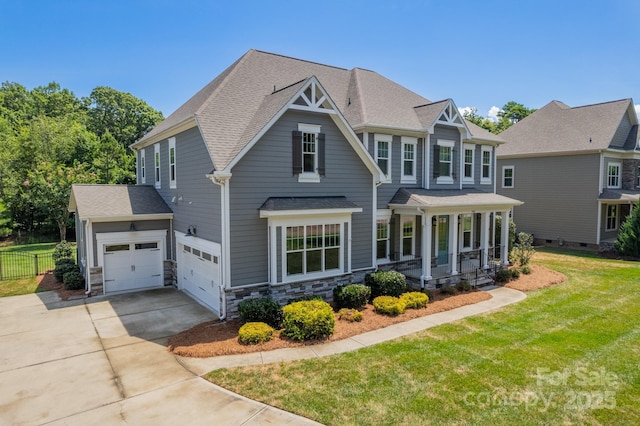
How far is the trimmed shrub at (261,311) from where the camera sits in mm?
11148

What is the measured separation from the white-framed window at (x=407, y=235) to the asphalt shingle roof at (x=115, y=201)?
33.0 ft

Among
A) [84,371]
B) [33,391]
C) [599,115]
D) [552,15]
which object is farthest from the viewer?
[599,115]

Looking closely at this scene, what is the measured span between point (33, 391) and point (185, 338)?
11.4 feet

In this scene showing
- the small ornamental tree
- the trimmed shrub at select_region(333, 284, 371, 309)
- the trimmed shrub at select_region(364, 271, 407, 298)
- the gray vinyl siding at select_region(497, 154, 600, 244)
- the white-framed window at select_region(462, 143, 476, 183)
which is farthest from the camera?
the gray vinyl siding at select_region(497, 154, 600, 244)

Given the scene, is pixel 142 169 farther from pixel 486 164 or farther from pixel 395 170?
pixel 486 164

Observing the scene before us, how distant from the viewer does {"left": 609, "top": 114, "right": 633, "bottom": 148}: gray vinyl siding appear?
83.8 ft

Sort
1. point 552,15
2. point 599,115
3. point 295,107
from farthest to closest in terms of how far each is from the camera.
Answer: point 599,115 → point 552,15 → point 295,107

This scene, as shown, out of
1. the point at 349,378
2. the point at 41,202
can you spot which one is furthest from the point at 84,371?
the point at 41,202

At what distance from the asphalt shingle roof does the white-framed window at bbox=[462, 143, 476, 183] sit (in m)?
14.2

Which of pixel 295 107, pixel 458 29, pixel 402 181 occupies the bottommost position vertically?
pixel 402 181

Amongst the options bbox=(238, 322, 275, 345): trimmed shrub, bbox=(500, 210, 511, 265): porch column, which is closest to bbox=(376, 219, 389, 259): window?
bbox=(500, 210, 511, 265): porch column

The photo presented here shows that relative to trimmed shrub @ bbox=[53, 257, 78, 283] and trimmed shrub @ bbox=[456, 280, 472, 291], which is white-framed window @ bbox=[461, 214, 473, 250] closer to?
trimmed shrub @ bbox=[456, 280, 472, 291]

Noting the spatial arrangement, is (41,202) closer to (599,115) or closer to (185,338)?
(185,338)

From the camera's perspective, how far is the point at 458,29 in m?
15.9
